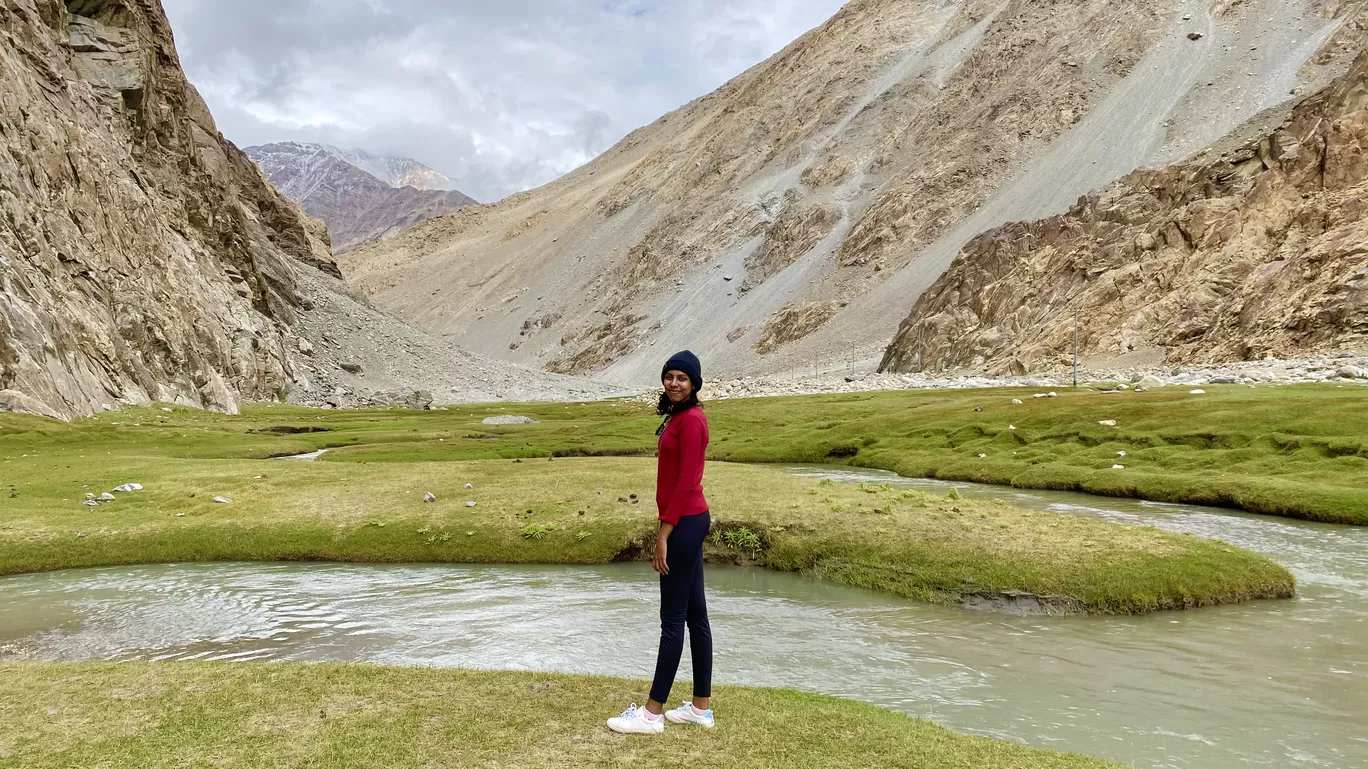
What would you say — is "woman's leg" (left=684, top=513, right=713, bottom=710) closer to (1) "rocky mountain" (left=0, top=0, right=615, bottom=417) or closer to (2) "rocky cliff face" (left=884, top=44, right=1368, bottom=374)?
(1) "rocky mountain" (left=0, top=0, right=615, bottom=417)

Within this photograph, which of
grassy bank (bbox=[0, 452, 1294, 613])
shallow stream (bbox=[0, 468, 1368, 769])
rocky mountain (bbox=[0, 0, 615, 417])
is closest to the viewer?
shallow stream (bbox=[0, 468, 1368, 769])

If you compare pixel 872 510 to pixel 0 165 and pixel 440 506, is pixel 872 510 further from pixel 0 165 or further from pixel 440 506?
pixel 0 165

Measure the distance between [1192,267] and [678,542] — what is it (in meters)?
107

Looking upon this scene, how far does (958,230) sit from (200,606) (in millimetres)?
154517

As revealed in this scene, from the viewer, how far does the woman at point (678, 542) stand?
968 cm

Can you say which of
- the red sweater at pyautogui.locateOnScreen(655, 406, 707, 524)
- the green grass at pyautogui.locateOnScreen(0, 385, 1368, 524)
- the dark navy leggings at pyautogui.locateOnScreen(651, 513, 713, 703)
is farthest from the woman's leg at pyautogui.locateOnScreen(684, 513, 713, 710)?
the green grass at pyautogui.locateOnScreen(0, 385, 1368, 524)

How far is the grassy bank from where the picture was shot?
761 inches

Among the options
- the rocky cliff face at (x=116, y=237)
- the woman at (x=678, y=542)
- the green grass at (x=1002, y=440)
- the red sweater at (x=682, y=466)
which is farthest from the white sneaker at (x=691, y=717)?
the rocky cliff face at (x=116, y=237)

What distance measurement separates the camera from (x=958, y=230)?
6161 inches

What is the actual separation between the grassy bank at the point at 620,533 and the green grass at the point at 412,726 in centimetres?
986

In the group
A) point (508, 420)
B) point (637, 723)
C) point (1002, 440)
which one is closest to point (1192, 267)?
point (1002, 440)

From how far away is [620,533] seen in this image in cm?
2473

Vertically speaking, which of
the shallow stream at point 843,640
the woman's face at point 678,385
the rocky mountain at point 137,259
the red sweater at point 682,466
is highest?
the rocky mountain at point 137,259

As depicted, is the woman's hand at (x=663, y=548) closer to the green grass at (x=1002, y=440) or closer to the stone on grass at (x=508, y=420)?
the green grass at (x=1002, y=440)
